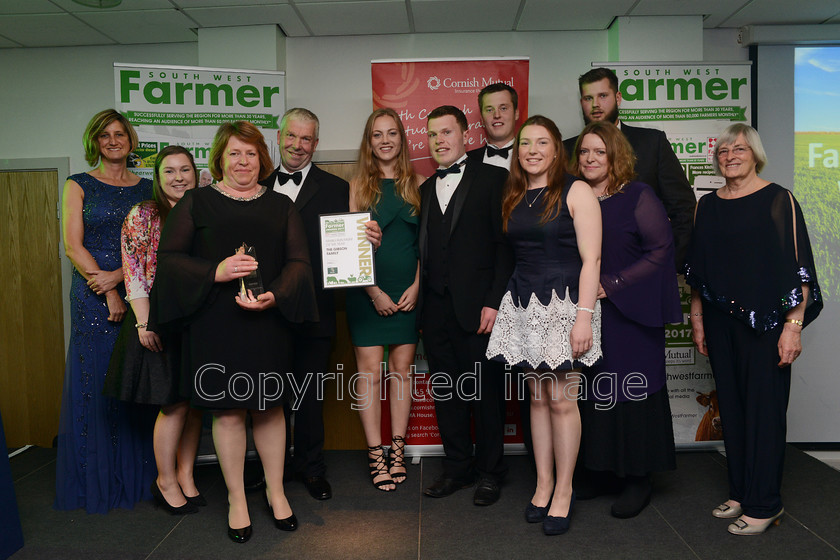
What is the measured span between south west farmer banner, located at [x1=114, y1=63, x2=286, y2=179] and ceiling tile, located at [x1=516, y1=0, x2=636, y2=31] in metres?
1.72

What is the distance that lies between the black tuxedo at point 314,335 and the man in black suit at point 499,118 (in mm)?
876

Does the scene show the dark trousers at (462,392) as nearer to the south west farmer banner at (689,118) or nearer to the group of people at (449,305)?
the group of people at (449,305)

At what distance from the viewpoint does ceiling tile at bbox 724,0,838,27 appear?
3793 mm

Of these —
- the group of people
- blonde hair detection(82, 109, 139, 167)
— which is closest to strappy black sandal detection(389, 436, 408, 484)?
the group of people

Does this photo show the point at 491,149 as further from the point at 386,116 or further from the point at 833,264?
the point at 833,264

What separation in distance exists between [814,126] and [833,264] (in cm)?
98

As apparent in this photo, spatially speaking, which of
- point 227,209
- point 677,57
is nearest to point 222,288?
point 227,209

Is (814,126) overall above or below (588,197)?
above

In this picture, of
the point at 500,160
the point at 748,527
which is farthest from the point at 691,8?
the point at 748,527

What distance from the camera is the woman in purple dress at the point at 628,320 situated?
8.33 ft

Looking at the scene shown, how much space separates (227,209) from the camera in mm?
2375

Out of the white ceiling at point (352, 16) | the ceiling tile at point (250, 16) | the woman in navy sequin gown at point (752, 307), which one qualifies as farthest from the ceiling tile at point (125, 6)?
the woman in navy sequin gown at point (752, 307)

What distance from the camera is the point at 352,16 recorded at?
12.9 feet

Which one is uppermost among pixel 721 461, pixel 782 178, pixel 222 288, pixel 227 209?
pixel 782 178
